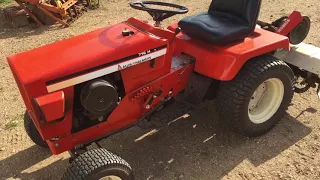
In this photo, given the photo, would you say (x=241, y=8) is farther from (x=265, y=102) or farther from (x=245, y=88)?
(x=265, y=102)

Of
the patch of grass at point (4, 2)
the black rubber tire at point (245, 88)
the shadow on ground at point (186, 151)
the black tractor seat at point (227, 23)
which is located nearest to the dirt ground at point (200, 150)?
the shadow on ground at point (186, 151)

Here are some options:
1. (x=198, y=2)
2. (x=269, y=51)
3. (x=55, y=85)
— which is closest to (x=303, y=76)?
(x=269, y=51)

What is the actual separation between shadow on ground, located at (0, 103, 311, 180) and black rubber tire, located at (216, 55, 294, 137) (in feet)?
0.73

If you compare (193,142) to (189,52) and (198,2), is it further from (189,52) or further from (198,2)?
(198,2)

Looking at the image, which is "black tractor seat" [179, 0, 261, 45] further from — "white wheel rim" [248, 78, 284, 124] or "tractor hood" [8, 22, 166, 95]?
"white wheel rim" [248, 78, 284, 124]

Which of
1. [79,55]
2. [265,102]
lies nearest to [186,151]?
[265,102]

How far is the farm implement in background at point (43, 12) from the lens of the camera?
611 centimetres

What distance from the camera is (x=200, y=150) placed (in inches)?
129

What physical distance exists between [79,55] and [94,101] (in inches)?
14.1

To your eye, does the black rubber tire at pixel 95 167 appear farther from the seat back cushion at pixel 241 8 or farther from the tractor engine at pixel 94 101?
the seat back cushion at pixel 241 8

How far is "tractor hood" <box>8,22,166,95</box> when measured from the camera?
7.94ft

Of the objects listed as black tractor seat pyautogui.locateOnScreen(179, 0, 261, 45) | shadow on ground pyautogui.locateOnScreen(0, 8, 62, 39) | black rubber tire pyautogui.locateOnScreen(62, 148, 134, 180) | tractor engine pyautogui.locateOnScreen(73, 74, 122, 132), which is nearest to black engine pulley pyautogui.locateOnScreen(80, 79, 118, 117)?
tractor engine pyautogui.locateOnScreen(73, 74, 122, 132)

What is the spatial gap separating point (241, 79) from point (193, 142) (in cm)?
78

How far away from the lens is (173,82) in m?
3.08
